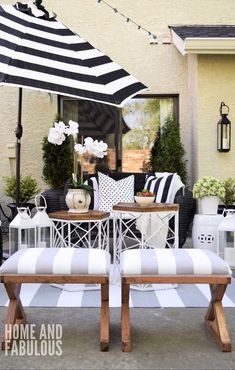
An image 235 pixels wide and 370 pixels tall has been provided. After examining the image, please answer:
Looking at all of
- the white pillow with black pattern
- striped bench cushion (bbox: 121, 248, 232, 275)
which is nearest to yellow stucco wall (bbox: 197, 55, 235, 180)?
the white pillow with black pattern

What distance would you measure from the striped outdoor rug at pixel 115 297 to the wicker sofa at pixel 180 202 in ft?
3.39

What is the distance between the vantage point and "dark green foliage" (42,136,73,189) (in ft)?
23.2

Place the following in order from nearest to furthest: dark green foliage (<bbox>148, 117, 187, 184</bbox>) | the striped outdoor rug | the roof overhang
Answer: the striped outdoor rug < the roof overhang < dark green foliage (<bbox>148, 117, 187, 184</bbox>)

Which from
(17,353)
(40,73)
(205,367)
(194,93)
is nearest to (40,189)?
(194,93)

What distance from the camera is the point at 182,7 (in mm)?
7426

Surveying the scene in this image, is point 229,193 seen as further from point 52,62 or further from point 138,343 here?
point 138,343

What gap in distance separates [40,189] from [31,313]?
416 centimetres

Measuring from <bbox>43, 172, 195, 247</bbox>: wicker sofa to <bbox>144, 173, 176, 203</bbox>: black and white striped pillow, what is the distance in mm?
101

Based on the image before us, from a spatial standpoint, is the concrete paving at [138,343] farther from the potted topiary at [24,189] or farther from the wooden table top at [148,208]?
the potted topiary at [24,189]

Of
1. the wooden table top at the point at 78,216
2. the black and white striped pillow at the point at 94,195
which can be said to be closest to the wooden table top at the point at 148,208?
the wooden table top at the point at 78,216

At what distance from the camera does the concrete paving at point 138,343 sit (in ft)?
8.27

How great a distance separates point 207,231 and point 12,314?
2.97 metres

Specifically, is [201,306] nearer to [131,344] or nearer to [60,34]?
[131,344]

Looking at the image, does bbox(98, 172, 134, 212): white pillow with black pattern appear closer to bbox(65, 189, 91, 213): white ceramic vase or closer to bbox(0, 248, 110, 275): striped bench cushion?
bbox(65, 189, 91, 213): white ceramic vase
